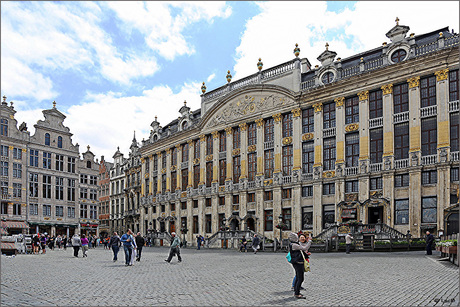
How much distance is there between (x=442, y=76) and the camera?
36094 millimetres

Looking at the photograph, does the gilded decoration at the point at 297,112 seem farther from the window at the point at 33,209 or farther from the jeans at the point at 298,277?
the window at the point at 33,209

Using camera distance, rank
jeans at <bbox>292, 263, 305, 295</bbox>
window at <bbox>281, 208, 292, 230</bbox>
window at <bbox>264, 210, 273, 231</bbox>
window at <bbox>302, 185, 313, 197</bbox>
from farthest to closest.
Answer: window at <bbox>264, 210, 273, 231</bbox>, window at <bbox>281, 208, 292, 230</bbox>, window at <bbox>302, 185, 313, 197</bbox>, jeans at <bbox>292, 263, 305, 295</bbox>

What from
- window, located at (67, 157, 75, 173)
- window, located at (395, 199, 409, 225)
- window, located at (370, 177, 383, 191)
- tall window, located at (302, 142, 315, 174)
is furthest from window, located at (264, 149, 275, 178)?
window, located at (67, 157, 75, 173)

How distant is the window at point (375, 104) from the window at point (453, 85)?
5.84 m

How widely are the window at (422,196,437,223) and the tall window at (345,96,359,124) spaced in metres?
9.50

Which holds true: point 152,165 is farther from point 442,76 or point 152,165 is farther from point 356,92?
point 442,76

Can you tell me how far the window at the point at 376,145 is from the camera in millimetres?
39534

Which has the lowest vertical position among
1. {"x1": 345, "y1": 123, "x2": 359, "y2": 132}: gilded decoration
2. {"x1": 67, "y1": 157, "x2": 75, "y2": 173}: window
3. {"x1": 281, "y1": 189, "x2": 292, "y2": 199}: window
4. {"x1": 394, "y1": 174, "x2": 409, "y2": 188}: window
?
{"x1": 281, "y1": 189, "x2": 292, "y2": 199}: window

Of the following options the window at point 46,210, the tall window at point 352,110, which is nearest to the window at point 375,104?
the tall window at point 352,110

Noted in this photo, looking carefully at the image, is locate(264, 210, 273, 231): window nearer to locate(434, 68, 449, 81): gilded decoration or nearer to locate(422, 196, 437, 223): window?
locate(422, 196, 437, 223): window

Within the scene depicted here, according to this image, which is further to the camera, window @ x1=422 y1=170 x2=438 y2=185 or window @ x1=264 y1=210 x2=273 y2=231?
window @ x1=264 y1=210 x2=273 y2=231

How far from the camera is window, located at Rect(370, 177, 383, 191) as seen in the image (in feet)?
128

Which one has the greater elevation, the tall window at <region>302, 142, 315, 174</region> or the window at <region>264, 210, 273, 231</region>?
the tall window at <region>302, 142, 315, 174</region>

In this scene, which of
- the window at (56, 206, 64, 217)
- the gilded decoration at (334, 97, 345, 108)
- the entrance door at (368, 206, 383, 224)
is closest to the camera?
the entrance door at (368, 206, 383, 224)
